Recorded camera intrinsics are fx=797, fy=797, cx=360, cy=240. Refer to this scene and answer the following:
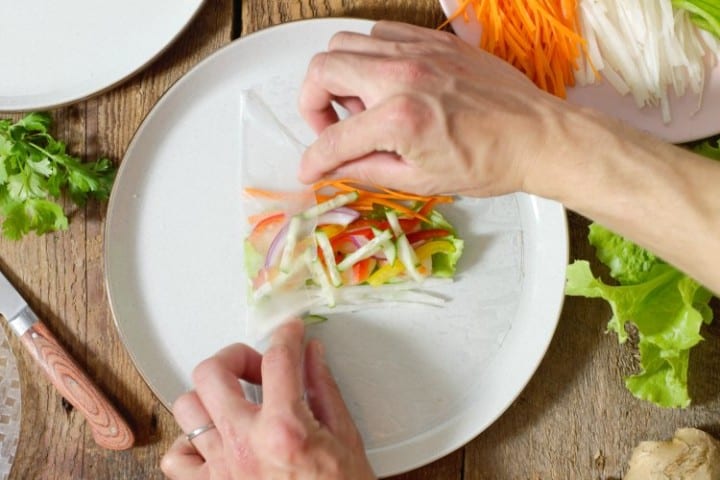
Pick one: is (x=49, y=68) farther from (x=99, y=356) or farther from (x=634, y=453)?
(x=634, y=453)

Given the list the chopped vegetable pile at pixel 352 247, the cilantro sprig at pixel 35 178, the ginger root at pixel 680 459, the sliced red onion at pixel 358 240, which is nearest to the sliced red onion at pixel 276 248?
the chopped vegetable pile at pixel 352 247

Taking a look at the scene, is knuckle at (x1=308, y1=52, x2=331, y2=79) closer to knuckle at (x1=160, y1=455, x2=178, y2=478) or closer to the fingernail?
the fingernail

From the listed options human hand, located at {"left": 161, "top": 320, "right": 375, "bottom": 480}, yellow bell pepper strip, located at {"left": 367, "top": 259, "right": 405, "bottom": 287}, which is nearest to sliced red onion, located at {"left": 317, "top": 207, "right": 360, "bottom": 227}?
yellow bell pepper strip, located at {"left": 367, "top": 259, "right": 405, "bottom": 287}

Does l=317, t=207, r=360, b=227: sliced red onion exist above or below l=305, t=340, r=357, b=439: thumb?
above

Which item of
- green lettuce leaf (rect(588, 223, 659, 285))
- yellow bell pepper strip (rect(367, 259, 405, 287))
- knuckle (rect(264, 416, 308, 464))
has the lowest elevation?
green lettuce leaf (rect(588, 223, 659, 285))

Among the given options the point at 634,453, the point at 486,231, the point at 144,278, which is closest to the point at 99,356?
the point at 144,278

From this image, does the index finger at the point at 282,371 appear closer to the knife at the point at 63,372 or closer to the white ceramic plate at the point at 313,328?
the white ceramic plate at the point at 313,328
